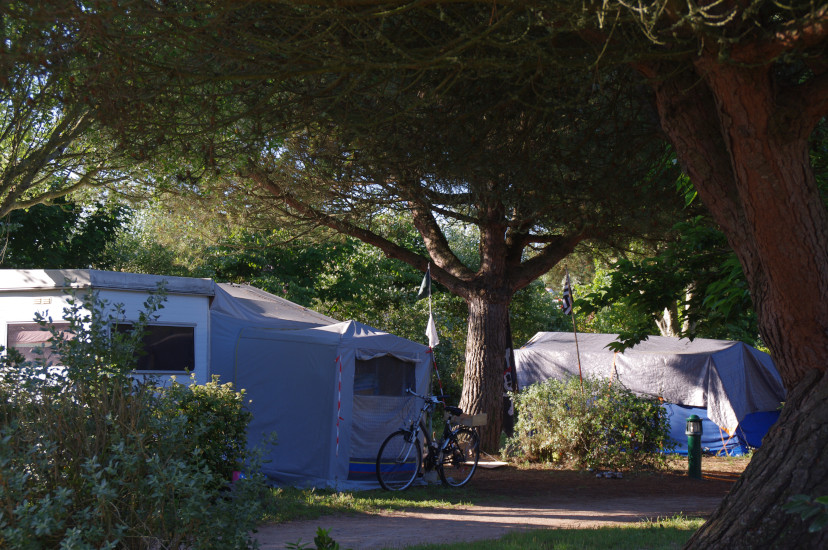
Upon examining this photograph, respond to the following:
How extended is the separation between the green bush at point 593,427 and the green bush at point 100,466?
28.9 ft

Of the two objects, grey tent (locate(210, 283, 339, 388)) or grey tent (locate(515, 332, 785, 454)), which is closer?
grey tent (locate(210, 283, 339, 388))

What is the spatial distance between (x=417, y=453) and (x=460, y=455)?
662 millimetres

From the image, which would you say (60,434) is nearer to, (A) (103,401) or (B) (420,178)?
(A) (103,401)

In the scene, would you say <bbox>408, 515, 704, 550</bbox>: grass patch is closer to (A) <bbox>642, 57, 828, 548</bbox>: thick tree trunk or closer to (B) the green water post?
(A) <bbox>642, 57, 828, 548</bbox>: thick tree trunk

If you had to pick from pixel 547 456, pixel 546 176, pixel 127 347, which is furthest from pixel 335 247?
pixel 127 347

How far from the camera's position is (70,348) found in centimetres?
382

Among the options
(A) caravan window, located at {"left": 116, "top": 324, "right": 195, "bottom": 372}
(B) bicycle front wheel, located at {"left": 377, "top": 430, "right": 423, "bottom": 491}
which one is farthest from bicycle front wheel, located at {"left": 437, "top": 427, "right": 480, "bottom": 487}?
(A) caravan window, located at {"left": 116, "top": 324, "right": 195, "bottom": 372}

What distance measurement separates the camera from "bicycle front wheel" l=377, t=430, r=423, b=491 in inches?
385

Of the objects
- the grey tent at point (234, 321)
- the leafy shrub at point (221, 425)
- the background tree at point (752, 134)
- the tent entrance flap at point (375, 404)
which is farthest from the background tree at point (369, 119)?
the tent entrance flap at point (375, 404)

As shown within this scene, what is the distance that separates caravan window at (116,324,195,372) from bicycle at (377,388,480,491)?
2866 millimetres

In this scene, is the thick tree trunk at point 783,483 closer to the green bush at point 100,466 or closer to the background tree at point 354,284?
the green bush at point 100,466

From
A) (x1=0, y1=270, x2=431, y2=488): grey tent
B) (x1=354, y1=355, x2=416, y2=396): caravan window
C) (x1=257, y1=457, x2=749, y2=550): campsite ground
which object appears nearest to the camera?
(x1=257, y1=457, x2=749, y2=550): campsite ground

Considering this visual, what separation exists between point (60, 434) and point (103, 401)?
240 millimetres

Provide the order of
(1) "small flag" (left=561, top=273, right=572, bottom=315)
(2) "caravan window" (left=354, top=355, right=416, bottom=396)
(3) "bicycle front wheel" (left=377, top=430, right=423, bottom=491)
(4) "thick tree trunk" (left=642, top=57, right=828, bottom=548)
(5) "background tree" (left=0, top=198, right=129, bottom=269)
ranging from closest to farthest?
(4) "thick tree trunk" (left=642, top=57, right=828, bottom=548) < (3) "bicycle front wheel" (left=377, top=430, right=423, bottom=491) < (2) "caravan window" (left=354, top=355, right=416, bottom=396) < (1) "small flag" (left=561, top=273, right=572, bottom=315) < (5) "background tree" (left=0, top=198, right=129, bottom=269)
